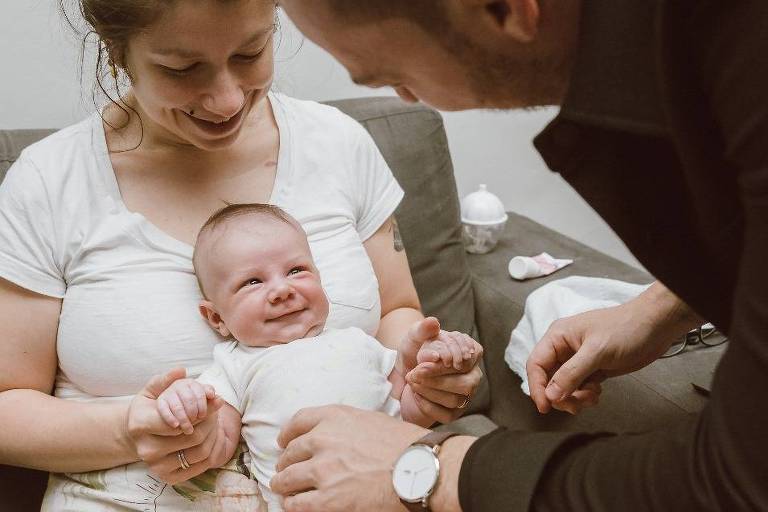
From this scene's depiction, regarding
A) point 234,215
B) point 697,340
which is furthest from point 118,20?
point 697,340

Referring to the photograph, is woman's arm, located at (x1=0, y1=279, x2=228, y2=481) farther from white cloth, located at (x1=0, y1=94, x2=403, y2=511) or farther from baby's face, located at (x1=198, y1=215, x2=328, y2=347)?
baby's face, located at (x1=198, y1=215, x2=328, y2=347)

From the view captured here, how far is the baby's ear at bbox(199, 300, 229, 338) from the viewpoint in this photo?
137 cm

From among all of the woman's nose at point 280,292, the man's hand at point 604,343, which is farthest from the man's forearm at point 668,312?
the woman's nose at point 280,292

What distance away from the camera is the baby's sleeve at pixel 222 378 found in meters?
1.31

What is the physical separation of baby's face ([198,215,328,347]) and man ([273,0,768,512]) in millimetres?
308

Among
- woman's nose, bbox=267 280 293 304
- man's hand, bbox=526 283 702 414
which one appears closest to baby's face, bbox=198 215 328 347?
woman's nose, bbox=267 280 293 304

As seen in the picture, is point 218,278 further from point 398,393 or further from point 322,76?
point 322,76

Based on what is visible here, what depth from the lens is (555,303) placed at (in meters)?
1.78

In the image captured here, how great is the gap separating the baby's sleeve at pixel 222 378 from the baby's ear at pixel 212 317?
3 centimetres

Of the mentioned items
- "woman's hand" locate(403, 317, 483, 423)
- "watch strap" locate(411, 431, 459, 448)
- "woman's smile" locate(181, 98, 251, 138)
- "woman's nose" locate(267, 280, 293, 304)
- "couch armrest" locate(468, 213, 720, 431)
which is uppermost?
"woman's smile" locate(181, 98, 251, 138)

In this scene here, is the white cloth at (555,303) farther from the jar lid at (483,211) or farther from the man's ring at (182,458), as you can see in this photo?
the man's ring at (182,458)

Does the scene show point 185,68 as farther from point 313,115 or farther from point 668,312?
point 668,312

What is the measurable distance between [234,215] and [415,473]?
0.62 m

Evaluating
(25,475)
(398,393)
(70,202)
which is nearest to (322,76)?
(70,202)
